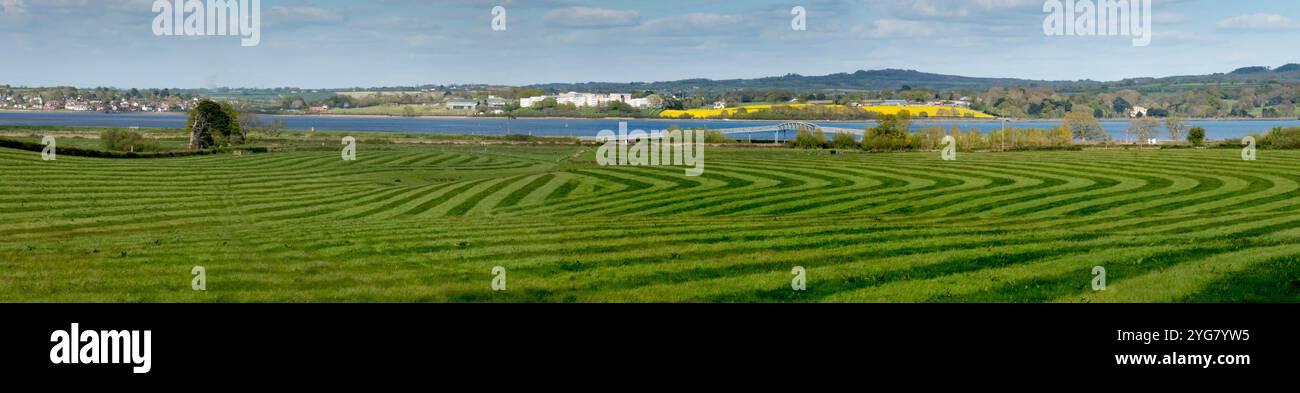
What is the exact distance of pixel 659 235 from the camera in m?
28.5

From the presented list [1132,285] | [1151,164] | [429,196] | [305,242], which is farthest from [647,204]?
[1151,164]

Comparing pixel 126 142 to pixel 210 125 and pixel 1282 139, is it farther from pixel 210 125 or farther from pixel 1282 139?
pixel 1282 139

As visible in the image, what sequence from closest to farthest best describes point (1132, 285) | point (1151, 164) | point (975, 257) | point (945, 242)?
point (1132, 285) → point (975, 257) → point (945, 242) → point (1151, 164)

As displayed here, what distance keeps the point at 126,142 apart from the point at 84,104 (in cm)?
6929

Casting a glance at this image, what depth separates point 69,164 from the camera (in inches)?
2463

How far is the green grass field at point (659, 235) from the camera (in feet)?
65.3

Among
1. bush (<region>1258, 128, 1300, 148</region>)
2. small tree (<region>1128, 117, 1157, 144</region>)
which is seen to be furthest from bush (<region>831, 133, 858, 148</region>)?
bush (<region>1258, 128, 1300, 148</region>)

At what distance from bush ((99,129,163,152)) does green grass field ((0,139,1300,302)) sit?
29.3 m

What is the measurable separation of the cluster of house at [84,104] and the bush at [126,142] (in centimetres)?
3689

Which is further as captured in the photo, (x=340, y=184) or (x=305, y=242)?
(x=340, y=184)

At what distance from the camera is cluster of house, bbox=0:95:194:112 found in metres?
140

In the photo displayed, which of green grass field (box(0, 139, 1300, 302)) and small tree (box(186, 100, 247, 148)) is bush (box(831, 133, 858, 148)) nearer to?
green grass field (box(0, 139, 1300, 302))
